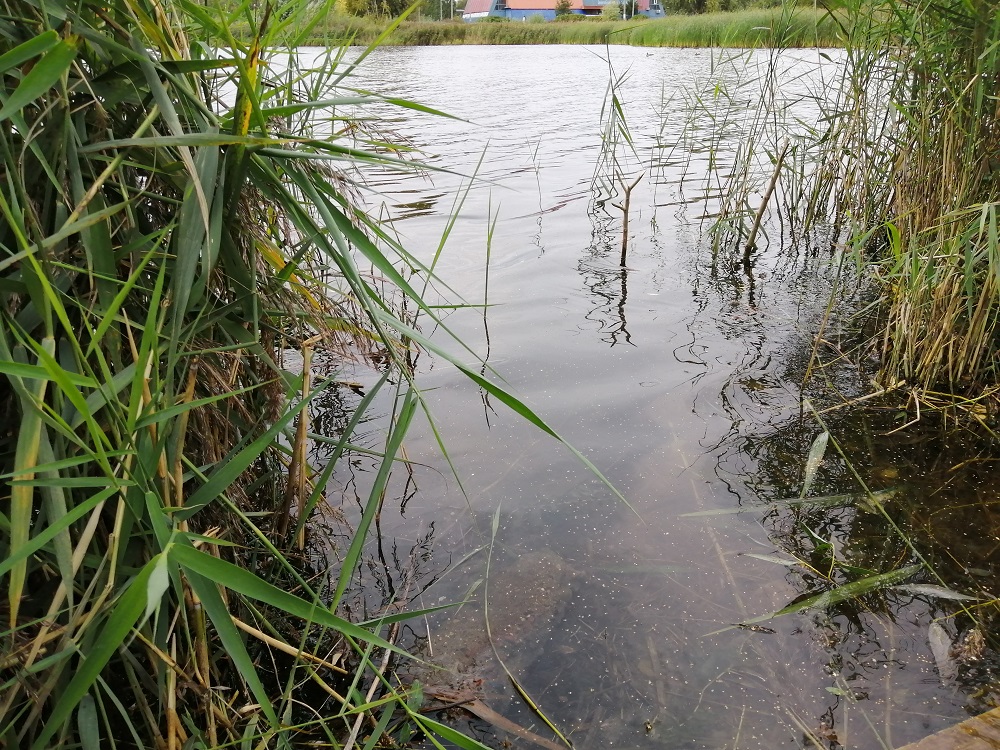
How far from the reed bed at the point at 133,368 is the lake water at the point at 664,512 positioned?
704mm

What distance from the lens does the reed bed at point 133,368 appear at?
1.16m

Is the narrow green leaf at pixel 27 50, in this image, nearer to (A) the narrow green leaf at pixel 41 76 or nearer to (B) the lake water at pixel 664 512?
(A) the narrow green leaf at pixel 41 76

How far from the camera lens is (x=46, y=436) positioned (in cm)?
124

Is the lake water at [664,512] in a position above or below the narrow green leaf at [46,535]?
below

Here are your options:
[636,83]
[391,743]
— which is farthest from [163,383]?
[636,83]

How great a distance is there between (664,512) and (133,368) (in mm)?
2059

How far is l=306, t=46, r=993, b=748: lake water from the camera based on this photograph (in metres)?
2.03

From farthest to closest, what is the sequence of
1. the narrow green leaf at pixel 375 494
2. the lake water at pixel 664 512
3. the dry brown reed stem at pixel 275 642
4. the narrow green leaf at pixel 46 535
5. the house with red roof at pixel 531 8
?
the house with red roof at pixel 531 8
the lake water at pixel 664 512
the dry brown reed stem at pixel 275 642
the narrow green leaf at pixel 375 494
the narrow green leaf at pixel 46 535

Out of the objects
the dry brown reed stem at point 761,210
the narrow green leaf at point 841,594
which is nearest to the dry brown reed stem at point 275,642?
the narrow green leaf at point 841,594

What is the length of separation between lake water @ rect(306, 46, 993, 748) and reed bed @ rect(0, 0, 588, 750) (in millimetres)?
704

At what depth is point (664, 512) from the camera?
2822mm

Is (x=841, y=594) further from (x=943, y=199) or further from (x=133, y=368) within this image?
(x=133, y=368)

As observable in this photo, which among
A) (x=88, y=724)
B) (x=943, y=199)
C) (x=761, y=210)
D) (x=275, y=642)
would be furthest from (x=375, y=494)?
(x=761, y=210)

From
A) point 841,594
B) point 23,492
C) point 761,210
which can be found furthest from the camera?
point 761,210
